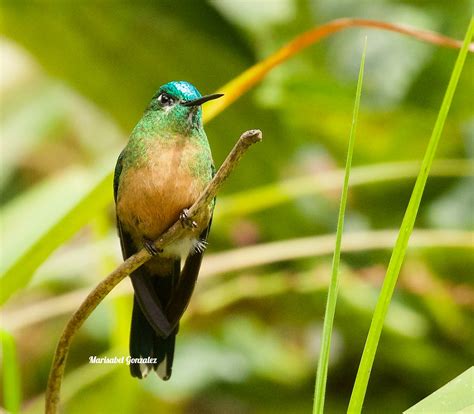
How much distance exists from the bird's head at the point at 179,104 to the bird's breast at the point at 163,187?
29 millimetres

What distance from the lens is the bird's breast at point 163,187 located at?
91cm

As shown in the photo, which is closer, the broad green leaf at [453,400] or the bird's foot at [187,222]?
the broad green leaf at [453,400]

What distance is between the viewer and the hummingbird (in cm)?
86

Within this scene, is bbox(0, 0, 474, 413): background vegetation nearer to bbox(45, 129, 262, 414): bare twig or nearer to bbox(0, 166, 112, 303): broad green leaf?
bbox(0, 166, 112, 303): broad green leaf

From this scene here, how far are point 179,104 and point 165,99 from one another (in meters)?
0.06

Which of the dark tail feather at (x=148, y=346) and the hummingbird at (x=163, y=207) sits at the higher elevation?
the hummingbird at (x=163, y=207)

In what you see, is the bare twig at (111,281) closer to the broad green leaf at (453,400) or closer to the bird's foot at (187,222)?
the bird's foot at (187,222)

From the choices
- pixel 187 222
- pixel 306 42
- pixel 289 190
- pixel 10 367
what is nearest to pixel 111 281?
pixel 187 222

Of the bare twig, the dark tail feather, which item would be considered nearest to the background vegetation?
the dark tail feather

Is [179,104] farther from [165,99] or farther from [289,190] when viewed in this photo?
[289,190]

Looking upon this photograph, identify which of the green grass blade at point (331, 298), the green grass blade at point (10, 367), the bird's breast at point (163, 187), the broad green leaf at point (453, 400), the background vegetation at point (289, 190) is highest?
the background vegetation at point (289, 190)

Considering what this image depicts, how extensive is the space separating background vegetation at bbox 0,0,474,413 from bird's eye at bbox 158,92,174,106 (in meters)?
1.03

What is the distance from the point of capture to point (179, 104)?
2.93 feet

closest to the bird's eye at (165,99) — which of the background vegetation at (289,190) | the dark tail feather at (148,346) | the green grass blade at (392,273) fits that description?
the dark tail feather at (148,346)
